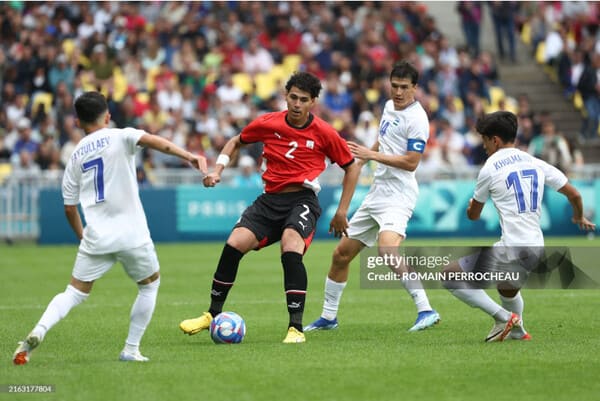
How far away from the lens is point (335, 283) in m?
11.1

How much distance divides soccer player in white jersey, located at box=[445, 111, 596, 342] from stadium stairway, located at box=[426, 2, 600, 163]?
2021cm

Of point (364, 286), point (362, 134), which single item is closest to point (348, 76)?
point (362, 134)

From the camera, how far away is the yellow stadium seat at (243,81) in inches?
1105

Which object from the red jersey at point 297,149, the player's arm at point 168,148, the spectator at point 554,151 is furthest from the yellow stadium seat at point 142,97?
the player's arm at point 168,148

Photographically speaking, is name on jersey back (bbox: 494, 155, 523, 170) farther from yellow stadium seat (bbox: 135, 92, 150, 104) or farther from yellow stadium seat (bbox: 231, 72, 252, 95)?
yellow stadium seat (bbox: 231, 72, 252, 95)

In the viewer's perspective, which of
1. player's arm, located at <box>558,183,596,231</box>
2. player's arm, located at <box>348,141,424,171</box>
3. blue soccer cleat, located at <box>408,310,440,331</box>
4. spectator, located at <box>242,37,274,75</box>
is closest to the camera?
player's arm, located at <box>558,183,596,231</box>

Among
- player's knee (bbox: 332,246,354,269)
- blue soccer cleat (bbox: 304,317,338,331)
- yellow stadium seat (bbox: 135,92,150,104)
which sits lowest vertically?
blue soccer cleat (bbox: 304,317,338,331)

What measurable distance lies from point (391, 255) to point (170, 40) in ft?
61.2

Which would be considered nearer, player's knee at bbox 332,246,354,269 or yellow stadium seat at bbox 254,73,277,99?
player's knee at bbox 332,246,354,269

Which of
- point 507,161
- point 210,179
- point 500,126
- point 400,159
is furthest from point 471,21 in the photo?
point 210,179

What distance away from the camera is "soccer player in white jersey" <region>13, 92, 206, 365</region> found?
Answer: 8.42 m

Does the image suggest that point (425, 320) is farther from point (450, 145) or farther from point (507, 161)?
point (450, 145)

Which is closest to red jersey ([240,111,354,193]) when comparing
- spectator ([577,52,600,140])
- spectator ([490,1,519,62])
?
spectator ([577,52,600,140])

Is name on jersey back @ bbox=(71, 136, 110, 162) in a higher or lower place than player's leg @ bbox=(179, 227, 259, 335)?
higher
